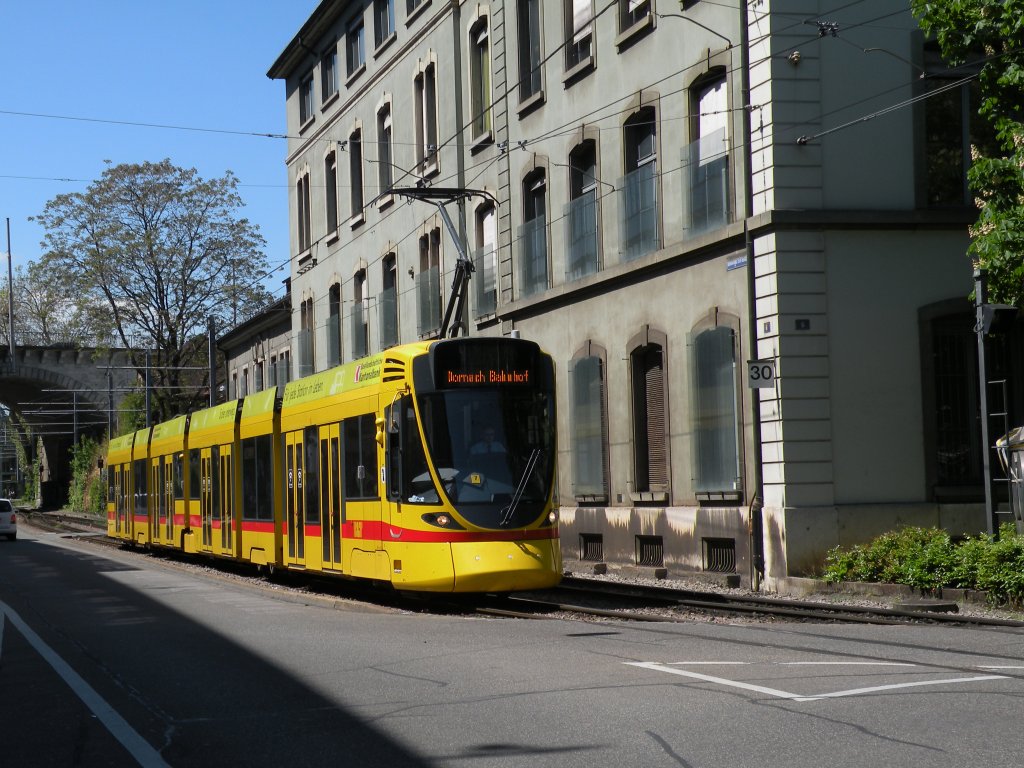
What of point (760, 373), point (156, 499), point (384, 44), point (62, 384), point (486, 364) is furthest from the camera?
point (62, 384)

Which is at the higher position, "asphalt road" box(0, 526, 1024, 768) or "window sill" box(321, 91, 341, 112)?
"window sill" box(321, 91, 341, 112)

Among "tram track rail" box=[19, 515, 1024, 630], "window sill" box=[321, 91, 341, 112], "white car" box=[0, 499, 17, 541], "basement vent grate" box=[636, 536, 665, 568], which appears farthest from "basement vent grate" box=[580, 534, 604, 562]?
"white car" box=[0, 499, 17, 541]

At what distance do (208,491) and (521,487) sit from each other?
42.6ft

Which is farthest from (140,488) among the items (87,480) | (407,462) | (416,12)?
(87,480)

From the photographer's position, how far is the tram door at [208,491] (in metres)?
27.9

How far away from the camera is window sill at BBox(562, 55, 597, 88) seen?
2644 cm

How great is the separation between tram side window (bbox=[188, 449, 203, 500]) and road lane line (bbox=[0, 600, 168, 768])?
46.7ft

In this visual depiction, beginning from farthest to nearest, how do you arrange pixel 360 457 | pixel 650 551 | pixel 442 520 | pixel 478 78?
pixel 478 78
pixel 650 551
pixel 360 457
pixel 442 520

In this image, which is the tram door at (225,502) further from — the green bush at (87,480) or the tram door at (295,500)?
the green bush at (87,480)

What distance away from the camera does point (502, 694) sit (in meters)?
9.99

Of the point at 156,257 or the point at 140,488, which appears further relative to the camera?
the point at 156,257

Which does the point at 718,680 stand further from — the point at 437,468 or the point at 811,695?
the point at 437,468

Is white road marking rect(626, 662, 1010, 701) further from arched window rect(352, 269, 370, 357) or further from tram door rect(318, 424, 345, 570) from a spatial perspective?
arched window rect(352, 269, 370, 357)

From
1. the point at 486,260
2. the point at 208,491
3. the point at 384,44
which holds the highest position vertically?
the point at 384,44
